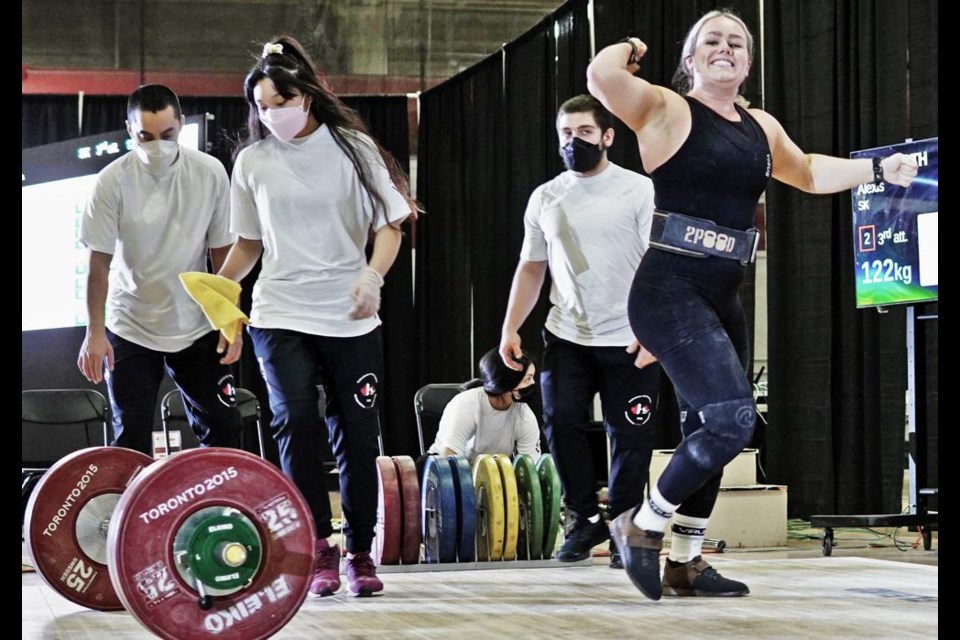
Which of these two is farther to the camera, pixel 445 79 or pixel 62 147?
pixel 445 79

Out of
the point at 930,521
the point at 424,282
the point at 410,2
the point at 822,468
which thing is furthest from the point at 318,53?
the point at 930,521

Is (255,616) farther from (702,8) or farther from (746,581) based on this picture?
(702,8)

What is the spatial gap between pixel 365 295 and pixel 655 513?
878mm

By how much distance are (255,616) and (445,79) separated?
7.73m

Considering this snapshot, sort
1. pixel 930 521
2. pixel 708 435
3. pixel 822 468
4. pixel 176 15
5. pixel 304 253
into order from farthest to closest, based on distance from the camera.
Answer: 1. pixel 176 15
2. pixel 822 468
3. pixel 930 521
4. pixel 304 253
5. pixel 708 435

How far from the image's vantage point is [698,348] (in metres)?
2.85

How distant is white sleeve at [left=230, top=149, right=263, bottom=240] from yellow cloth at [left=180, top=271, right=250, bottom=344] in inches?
10.5

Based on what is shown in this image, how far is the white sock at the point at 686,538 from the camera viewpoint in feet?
10.2

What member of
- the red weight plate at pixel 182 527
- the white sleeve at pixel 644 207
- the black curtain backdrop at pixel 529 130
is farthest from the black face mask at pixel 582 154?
the black curtain backdrop at pixel 529 130

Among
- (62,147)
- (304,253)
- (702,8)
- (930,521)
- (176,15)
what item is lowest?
(930,521)

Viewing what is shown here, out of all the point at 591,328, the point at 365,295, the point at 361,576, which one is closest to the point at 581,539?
the point at 591,328

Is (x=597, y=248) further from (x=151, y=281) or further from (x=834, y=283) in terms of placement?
(x=834, y=283)

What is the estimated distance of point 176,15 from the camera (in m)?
9.56

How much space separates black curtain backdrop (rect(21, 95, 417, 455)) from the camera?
31.0ft
